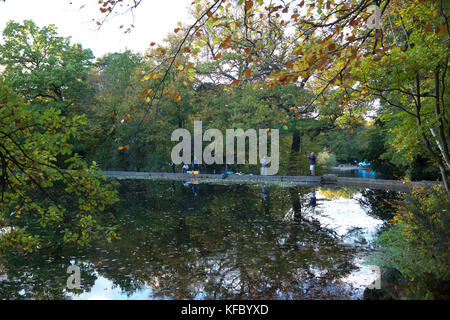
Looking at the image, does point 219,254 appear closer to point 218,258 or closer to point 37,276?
point 218,258

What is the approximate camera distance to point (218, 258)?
7.46 m

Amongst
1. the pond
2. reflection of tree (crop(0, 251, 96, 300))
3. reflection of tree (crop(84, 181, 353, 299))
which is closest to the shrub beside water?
the pond

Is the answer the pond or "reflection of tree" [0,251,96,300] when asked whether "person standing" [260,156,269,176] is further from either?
"reflection of tree" [0,251,96,300]

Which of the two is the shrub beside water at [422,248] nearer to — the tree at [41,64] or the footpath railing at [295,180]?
the footpath railing at [295,180]

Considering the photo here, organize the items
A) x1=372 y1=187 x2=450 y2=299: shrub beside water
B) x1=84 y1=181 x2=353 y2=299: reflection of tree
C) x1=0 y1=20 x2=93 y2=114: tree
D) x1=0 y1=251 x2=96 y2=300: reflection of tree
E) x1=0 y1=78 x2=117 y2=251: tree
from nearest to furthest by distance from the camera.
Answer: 1. x1=372 y1=187 x2=450 y2=299: shrub beside water
2. x1=0 y1=78 x2=117 y2=251: tree
3. x1=0 y1=251 x2=96 y2=300: reflection of tree
4. x1=84 y1=181 x2=353 y2=299: reflection of tree
5. x1=0 y1=20 x2=93 y2=114: tree

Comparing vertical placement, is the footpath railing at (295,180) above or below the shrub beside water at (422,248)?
above

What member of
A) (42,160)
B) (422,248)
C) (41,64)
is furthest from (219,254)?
(41,64)

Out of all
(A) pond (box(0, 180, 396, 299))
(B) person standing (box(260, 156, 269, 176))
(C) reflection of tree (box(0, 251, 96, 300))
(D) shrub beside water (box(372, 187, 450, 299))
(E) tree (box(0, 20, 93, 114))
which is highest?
(E) tree (box(0, 20, 93, 114))

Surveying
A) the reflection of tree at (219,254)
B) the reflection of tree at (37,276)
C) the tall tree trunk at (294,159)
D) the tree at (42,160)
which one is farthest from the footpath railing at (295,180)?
the tree at (42,160)

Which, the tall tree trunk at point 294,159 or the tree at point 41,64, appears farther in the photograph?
the tree at point 41,64

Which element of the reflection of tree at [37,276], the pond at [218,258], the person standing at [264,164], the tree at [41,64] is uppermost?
the tree at [41,64]

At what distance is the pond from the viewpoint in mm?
5785

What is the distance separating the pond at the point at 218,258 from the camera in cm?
579

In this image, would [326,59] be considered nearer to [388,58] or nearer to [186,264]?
[388,58]
